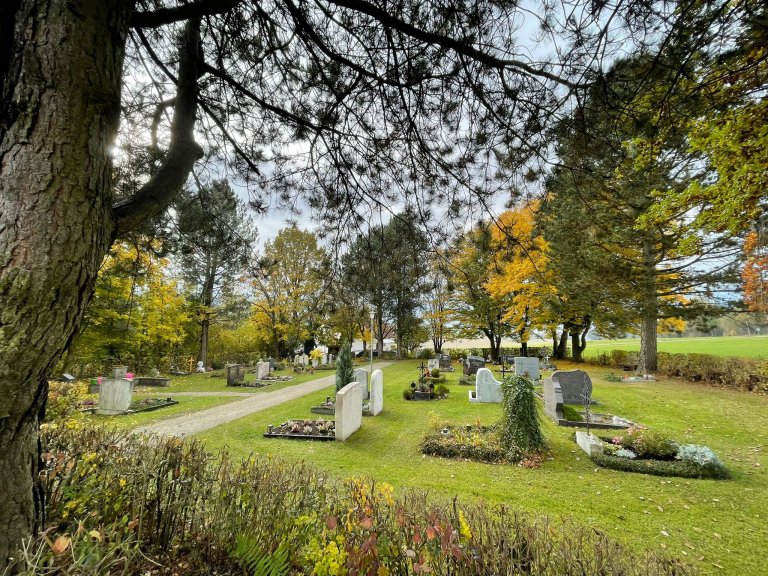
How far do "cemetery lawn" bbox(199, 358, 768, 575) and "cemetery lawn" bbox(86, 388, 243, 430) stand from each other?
2.44m

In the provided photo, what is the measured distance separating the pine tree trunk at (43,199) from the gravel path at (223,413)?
179 inches

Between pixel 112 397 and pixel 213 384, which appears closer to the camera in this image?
pixel 112 397

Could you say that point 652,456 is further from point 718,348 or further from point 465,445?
point 718,348

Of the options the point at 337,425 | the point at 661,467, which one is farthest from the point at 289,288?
the point at 661,467

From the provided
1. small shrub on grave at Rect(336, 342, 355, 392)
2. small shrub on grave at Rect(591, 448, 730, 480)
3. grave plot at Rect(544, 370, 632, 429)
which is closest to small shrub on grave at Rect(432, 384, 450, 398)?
small shrub on grave at Rect(336, 342, 355, 392)

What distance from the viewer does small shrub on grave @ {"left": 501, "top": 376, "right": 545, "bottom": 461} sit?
6.28 meters

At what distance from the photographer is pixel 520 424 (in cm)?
646

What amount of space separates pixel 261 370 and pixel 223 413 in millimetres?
8187

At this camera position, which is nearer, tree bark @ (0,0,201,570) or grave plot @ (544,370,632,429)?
tree bark @ (0,0,201,570)

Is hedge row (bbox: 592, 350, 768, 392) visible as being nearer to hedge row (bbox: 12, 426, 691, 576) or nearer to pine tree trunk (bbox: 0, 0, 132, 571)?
hedge row (bbox: 12, 426, 691, 576)

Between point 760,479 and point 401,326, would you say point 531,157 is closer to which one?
point 760,479

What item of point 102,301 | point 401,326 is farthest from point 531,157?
point 401,326

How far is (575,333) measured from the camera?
23.3 metres

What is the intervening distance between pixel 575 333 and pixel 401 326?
14967 mm
